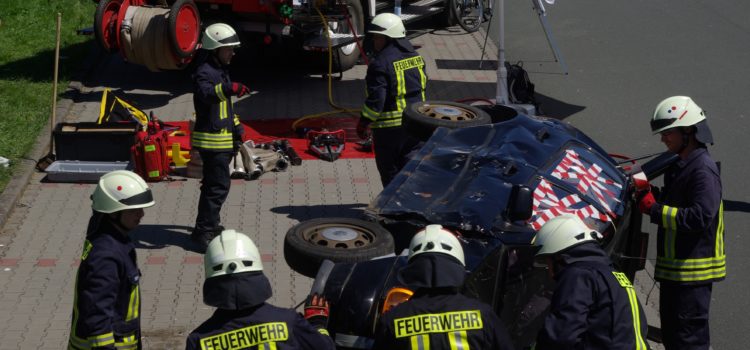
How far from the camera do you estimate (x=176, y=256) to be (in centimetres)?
899

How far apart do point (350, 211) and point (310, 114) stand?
3.36 m

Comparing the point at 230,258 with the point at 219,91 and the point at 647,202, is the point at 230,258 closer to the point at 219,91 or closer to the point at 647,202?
the point at 647,202

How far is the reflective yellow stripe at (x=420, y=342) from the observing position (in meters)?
4.51

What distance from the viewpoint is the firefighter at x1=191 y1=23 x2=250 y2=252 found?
28.0 feet

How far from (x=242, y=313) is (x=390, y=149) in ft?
16.4

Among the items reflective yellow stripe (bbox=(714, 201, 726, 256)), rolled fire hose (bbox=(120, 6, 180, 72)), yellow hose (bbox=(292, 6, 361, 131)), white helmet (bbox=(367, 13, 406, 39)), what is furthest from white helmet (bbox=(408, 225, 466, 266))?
rolled fire hose (bbox=(120, 6, 180, 72))

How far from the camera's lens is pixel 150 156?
34.9 ft

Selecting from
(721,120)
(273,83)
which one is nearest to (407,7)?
(273,83)

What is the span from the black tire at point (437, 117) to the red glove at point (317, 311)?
118 inches

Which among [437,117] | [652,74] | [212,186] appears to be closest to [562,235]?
[437,117]

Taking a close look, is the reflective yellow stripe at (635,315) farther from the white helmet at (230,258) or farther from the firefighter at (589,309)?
the white helmet at (230,258)

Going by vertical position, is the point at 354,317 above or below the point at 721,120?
above

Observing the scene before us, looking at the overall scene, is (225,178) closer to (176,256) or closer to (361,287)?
(176,256)

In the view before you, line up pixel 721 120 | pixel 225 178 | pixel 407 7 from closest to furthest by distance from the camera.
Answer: pixel 225 178 < pixel 721 120 < pixel 407 7
